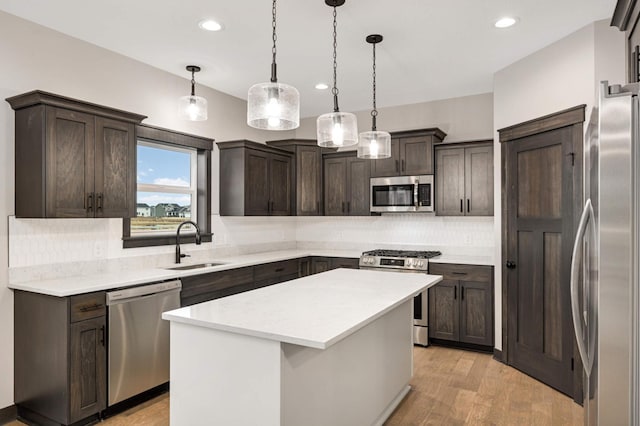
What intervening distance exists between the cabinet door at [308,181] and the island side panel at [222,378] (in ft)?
11.5

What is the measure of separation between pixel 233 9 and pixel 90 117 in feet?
4.41

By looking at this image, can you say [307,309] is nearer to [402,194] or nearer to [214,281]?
[214,281]

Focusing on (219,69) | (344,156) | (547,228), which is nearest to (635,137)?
(547,228)

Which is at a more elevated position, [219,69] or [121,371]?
[219,69]

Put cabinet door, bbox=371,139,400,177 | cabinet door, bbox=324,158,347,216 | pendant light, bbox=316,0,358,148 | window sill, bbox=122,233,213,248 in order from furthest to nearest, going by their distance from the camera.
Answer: cabinet door, bbox=324,158,347,216 < cabinet door, bbox=371,139,400,177 < window sill, bbox=122,233,213,248 < pendant light, bbox=316,0,358,148

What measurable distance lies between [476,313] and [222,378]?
320 centimetres

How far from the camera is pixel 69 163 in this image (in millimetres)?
2945

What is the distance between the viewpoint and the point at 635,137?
4.56 feet

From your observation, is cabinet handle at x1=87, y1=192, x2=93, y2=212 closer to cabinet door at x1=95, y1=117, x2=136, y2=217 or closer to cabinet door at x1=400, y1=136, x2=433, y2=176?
cabinet door at x1=95, y1=117, x2=136, y2=217

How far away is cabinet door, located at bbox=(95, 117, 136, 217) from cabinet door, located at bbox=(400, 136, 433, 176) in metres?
3.02

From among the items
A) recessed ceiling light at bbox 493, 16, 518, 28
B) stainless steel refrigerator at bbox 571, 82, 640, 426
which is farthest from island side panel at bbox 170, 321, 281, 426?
recessed ceiling light at bbox 493, 16, 518, 28

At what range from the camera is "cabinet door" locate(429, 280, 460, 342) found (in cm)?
442

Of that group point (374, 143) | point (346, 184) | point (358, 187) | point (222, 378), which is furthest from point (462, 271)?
point (222, 378)

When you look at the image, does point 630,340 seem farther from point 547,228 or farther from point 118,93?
point 118,93
